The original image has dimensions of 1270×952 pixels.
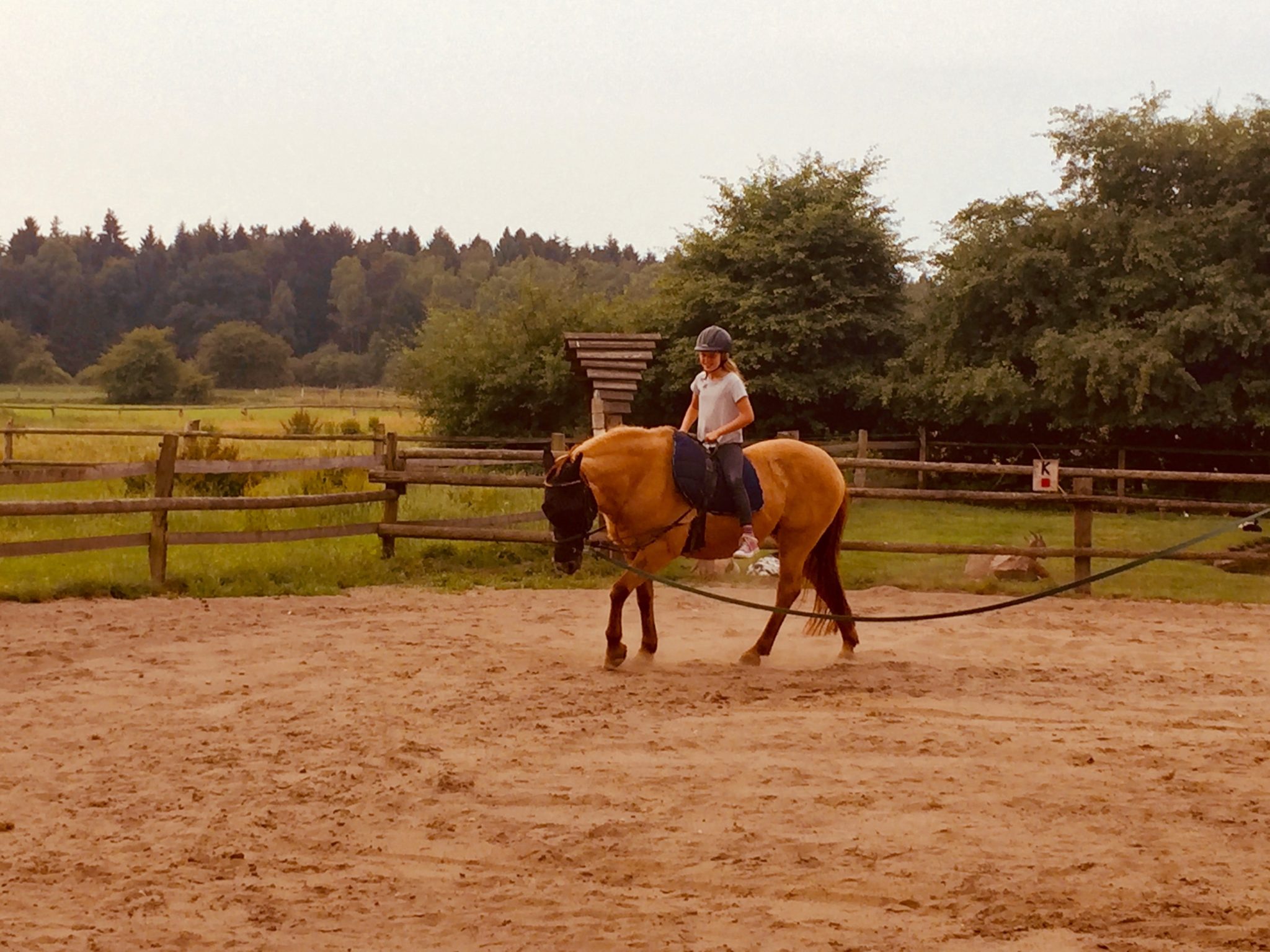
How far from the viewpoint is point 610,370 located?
40.2 feet

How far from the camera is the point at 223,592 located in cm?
1049

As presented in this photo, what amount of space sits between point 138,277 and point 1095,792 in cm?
9614

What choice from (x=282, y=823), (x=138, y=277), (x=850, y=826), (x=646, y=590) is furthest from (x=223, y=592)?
(x=138, y=277)

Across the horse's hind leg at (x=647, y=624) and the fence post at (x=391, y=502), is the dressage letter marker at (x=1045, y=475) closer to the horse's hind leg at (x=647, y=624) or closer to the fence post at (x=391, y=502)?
the horse's hind leg at (x=647, y=624)

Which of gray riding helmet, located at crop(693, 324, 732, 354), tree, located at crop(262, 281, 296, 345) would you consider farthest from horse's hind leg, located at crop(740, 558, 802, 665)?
tree, located at crop(262, 281, 296, 345)

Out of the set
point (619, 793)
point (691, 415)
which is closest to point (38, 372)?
point (691, 415)

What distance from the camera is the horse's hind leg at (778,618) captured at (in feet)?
26.8

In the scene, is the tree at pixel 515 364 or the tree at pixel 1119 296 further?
the tree at pixel 515 364

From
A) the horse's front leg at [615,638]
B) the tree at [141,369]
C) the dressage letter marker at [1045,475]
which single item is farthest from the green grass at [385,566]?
the tree at [141,369]

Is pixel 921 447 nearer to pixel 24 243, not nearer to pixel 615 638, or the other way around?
pixel 615 638

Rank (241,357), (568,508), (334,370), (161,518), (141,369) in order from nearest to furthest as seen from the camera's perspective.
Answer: (568,508) < (161,518) < (141,369) < (241,357) < (334,370)

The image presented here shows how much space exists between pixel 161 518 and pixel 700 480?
5.03 metres

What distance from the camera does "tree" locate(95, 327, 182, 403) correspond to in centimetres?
5331

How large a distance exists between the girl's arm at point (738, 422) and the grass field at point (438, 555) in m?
3.58
